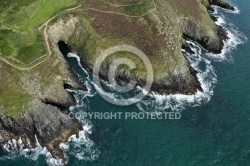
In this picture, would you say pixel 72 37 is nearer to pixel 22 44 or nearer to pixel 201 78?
pixel 22 44

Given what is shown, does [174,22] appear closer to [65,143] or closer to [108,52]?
→ [108,52]

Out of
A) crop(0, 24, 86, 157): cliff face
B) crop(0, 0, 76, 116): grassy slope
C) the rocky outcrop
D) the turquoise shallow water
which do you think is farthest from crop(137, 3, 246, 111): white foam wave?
crop(0, 0, 76, 116): grassy slope

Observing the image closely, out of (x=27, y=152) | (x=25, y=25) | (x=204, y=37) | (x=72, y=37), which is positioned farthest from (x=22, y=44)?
(x=204, y=37)

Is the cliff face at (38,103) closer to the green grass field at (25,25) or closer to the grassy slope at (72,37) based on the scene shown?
the grassy slope at (72,37)

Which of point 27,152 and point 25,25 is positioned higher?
point 25,25

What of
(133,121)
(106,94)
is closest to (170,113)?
(133,121)

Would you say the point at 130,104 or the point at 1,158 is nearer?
the point at 1,158

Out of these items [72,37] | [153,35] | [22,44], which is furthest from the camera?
[72,37]

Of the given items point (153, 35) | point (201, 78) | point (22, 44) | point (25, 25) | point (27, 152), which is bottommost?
point (27, 152)
